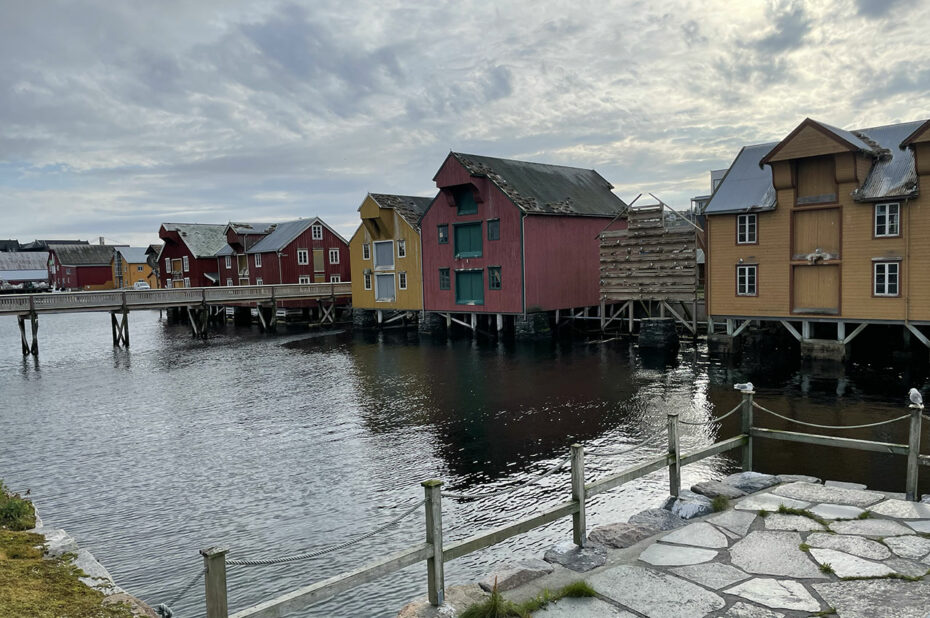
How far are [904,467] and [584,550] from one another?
389 inches

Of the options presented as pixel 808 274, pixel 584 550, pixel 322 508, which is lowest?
pixel 322 508

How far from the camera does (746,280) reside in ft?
104

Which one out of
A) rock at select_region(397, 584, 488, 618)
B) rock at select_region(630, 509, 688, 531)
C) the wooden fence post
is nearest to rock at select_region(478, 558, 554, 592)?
rock at select_region(397, 584, 488, 618)

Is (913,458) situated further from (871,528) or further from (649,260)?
(649,260)

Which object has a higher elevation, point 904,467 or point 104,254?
point 104,254

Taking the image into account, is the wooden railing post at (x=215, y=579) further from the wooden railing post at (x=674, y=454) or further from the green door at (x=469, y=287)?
the green door at (x=469, y=287)

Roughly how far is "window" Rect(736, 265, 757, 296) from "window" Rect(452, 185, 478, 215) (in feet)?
57.6

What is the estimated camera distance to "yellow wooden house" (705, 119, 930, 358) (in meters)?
27.0

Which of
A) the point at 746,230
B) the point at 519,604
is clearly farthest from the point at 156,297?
the point at 519,604

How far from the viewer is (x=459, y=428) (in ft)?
67.4

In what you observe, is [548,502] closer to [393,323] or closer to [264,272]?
[393,323]

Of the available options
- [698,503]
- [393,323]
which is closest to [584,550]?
[698,503]

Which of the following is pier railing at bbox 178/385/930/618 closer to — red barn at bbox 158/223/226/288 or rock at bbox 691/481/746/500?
rock at bbox 691/481/746/500

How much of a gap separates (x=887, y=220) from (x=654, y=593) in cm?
2592
